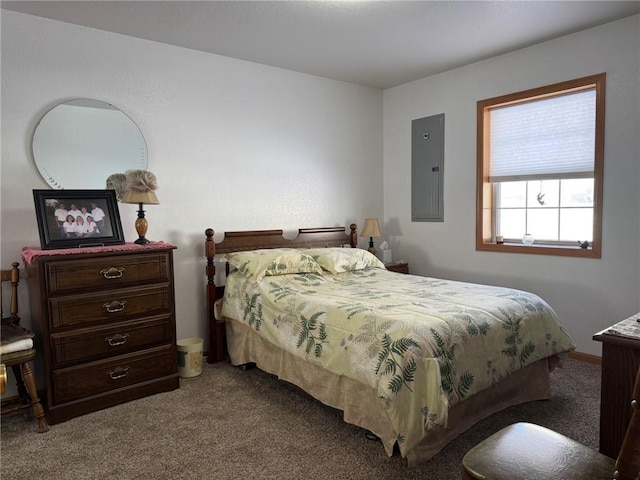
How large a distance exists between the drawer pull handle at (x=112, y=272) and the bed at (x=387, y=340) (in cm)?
83

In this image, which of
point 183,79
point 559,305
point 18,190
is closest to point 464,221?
point 559,305

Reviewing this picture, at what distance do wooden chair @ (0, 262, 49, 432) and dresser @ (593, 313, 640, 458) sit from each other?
2758 mm

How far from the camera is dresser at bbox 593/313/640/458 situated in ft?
4.70

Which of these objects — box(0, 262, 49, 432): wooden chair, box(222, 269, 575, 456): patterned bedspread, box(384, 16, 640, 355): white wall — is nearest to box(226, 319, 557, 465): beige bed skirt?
box(222, 269, 575, 456): patterned bedspread

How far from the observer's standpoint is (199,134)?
11.7 ft

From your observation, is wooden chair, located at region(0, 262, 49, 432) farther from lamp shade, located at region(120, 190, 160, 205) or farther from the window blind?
the window blind

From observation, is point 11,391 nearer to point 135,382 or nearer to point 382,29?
point 135,382

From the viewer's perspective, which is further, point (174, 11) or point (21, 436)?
point (174, 11)

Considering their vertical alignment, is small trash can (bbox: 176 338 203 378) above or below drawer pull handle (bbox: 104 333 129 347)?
below

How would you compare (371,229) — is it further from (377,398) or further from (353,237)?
(377,398)

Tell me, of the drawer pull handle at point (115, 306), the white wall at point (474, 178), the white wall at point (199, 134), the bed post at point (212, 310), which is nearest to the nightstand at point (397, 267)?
the white wall at point (474, 178)

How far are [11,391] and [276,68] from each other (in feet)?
10.7

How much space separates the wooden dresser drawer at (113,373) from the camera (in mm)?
2545

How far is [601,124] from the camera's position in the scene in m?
3.20
